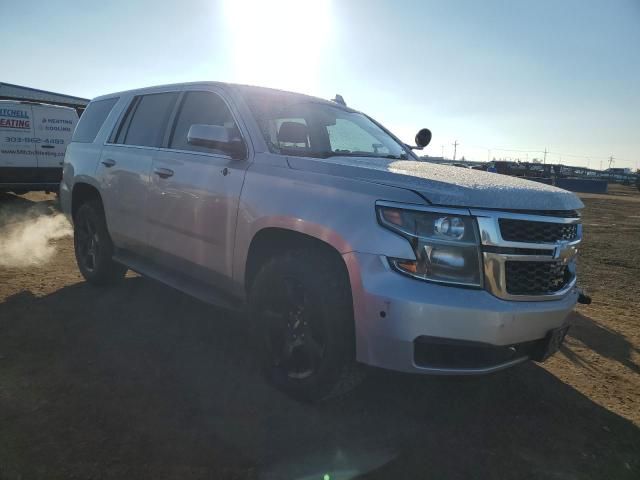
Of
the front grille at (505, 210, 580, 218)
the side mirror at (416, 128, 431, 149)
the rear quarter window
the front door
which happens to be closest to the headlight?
the front grille at (505, 210, 580, 218)

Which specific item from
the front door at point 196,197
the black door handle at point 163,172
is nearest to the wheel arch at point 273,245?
the front door at point 196,197

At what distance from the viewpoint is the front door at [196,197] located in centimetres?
317

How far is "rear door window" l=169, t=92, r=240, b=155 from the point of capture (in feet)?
11.4

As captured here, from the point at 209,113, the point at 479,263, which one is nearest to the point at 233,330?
the point at 209,113

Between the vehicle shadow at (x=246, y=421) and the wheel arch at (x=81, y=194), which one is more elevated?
the wheel arch at (x=81, y=194)

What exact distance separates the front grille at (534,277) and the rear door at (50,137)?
11.0 metres

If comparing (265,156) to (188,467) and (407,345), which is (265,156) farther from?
(188,467)

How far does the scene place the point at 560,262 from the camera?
2.58 m

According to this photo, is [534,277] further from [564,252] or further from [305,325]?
[305,325]

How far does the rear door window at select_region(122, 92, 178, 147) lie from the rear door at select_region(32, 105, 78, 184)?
7422 millimetres

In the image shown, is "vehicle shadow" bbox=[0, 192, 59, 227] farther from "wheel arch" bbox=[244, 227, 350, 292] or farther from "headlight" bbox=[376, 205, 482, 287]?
"headlight" bbox=[376, 205, 482, 287]

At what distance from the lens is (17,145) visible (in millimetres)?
10195

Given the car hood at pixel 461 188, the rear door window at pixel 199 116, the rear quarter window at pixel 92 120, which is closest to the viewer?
the car hood at pixel 461 188

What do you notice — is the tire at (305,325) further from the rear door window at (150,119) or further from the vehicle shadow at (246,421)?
the rear door window at (150,119)
